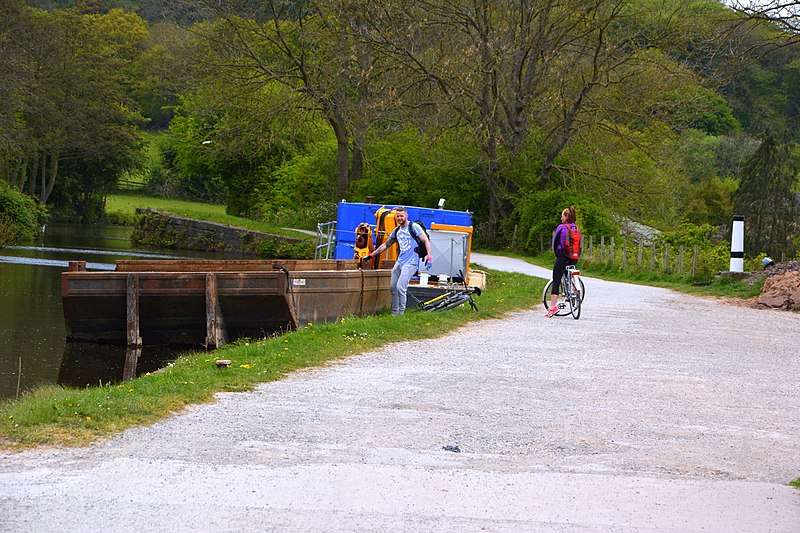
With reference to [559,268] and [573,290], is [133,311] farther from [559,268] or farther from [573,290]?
[573,290]

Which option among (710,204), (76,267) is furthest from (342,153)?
(710,204)

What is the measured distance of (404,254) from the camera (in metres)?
20.0

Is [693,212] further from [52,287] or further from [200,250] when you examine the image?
[52,287]

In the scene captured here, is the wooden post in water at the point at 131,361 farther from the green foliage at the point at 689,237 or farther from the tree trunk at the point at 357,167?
the tree trunk at the point at 357,167

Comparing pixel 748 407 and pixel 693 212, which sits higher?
pixel 693 212

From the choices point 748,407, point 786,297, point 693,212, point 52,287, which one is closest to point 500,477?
point 748,407

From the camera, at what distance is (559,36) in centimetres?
4584

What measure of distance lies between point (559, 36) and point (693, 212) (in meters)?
33.7

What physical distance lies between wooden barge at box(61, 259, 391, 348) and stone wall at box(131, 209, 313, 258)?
3126cm

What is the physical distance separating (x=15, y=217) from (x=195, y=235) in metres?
9.87

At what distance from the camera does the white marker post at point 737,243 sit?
27766 mm

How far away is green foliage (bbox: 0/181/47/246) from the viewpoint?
171ft

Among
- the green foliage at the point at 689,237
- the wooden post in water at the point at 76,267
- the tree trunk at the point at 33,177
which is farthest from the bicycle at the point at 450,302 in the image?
the tree trunk at the point at 33,177

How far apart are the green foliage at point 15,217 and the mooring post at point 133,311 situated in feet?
108
